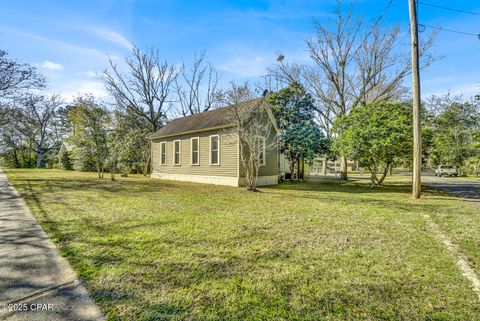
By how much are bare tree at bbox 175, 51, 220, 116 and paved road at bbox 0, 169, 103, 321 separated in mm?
28184

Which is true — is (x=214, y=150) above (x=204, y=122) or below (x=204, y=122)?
below

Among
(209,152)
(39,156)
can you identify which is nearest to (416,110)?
(209,152)

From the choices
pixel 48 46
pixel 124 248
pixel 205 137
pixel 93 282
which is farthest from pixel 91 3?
pixel 93 282

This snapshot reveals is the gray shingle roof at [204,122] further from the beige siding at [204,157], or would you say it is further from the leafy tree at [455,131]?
the leafy tree at [455,131]

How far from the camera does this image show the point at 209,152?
1399 centimetres

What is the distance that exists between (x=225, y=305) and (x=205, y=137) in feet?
41.2

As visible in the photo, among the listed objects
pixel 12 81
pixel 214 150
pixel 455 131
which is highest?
pixel 12 81

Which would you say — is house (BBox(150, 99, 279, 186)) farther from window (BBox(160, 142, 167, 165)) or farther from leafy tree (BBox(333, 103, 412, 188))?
leafy tree (BBox(333, 103, 412, 188))

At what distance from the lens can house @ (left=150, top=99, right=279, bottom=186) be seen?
12648 mm

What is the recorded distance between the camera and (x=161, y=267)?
3.02m

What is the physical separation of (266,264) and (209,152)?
36.8ft

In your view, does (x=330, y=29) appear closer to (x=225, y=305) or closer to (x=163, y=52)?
(x=163, y=52)

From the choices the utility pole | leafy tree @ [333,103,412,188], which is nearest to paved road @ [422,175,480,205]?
the utility pole

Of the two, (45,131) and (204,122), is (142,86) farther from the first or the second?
(45,131)
